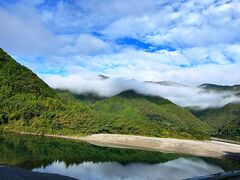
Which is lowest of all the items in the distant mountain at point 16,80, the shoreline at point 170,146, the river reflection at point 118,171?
the river reflection at point 118,171

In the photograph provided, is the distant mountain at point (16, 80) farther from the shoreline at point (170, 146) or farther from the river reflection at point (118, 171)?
the river reflection at point (118, 171)

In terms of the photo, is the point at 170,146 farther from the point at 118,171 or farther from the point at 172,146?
the point at 118,171

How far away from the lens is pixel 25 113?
129500 mm

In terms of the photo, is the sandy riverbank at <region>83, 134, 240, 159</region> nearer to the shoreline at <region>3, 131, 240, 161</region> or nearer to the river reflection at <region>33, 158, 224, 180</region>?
the shoreline at <region>3, 131, 240, 161</region>

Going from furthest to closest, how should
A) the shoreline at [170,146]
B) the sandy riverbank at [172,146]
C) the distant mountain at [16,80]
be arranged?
the distant mountain at [16,80], the sandy riverbank at [172,146], the shoreline at [170,146]

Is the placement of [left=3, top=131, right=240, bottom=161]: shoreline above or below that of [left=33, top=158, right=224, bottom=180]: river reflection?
above

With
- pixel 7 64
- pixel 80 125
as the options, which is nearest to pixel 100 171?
pixel 80 125

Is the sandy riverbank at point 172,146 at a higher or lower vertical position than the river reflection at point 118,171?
higher

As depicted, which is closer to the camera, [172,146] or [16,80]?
[172,146]

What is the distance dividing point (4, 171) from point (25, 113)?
313 ft

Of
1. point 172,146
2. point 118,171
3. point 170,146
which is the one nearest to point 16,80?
point 170,146

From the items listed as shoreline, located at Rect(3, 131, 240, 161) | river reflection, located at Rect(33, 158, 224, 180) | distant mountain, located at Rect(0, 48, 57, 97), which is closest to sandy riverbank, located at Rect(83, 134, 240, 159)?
shoreline, located at Rect(3, 131, 240, 161)

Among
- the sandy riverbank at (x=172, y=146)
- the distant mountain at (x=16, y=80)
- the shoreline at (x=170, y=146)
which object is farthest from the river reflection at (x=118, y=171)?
the distant mountain at (x=16, y=80)

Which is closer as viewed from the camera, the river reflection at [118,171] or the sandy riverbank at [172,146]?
the river reflection at [118,171]
